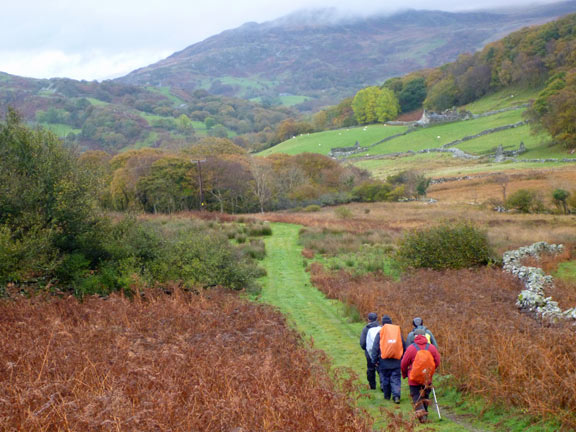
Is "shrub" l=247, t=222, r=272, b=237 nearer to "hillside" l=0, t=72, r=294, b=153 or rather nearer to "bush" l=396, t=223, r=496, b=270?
"bush" l=396, t=223, r=496, b=270

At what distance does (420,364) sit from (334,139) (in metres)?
104

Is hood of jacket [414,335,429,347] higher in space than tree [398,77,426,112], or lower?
lower

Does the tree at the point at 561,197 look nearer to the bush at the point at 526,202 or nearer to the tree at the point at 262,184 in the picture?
the bush at the point at 526,202

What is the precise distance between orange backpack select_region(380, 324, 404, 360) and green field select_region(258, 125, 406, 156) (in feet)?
301

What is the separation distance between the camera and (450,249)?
1980 centimetres

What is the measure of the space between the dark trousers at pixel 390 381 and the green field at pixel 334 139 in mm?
91595

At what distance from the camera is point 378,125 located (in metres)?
119

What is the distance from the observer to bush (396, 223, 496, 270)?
19.7 m

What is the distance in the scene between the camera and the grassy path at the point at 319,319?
8.40 m

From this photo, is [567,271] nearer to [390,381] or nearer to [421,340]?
[390,381]

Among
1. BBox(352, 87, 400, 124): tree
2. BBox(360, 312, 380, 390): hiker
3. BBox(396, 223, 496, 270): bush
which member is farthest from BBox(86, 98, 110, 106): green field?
BBox(360, 312, 380, 390): hiker

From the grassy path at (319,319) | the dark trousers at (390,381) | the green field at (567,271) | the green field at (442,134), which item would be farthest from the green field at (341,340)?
the green field at (442,134)

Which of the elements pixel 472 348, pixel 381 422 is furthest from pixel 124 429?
pixel 472 348

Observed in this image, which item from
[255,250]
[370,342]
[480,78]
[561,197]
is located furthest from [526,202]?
[480,78]
